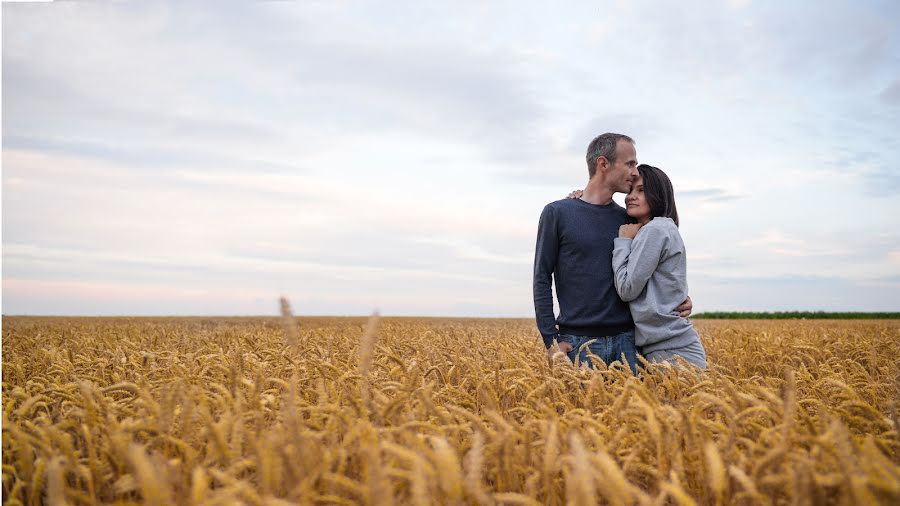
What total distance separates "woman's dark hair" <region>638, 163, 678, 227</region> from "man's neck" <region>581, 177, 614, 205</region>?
0.41 m

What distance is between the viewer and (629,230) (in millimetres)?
5121

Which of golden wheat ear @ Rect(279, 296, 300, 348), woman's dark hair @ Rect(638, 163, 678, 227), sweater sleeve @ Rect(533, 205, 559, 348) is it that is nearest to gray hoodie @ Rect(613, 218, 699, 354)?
woman's dark hair @ Rect(638, 163, 678, 227)

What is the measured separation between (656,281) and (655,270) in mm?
93

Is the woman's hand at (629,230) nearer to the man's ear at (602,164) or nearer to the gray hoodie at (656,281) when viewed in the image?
the gray hoodie at (656,281)

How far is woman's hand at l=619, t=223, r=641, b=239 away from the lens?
5095 mm

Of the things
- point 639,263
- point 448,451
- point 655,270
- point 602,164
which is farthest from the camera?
point 602,164

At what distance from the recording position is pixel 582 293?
5305mm

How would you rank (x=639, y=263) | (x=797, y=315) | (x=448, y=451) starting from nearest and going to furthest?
(x=448, y=451) < (x=639, y=263) < (x=797, y=315)

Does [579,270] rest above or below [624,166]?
below

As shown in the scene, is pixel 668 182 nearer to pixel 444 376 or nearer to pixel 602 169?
pixel 602 169

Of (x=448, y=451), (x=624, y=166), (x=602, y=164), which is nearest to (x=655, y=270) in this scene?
(x=624, y=166)

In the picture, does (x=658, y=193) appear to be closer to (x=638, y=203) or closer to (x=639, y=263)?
(x=638, y=203)

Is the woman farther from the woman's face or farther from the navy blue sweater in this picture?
the navy blue sweater

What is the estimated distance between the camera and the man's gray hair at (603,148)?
5.29 metres
